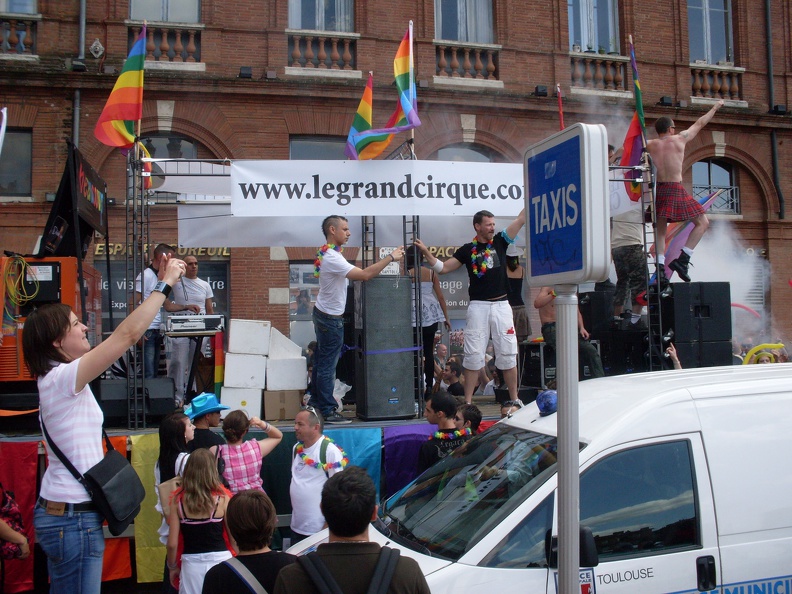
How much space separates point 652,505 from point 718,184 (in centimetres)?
1674

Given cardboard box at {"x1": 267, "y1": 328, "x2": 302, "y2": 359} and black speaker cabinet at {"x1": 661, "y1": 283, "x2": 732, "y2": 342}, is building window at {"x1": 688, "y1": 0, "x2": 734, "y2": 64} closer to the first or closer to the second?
black speaker cabinet at {"x1": 661, "y1": 283, "x2": 732, "y2": 342}

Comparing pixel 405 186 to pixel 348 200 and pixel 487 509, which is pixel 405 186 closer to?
pixel 348 200

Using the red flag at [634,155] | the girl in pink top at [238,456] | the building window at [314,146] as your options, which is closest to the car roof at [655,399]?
the girl in pink top at [238,456]

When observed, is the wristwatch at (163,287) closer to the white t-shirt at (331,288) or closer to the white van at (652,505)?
the white van at (652,505)

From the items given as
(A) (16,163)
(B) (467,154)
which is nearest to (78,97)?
(A) (16,163)

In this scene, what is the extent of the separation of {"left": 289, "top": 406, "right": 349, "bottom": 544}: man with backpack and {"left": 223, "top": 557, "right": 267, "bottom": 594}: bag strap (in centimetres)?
231

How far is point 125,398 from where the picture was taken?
7.36m

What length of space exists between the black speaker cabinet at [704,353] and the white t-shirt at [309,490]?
13.8ft

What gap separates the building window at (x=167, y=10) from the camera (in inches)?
599

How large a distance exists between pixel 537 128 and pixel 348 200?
10.2m

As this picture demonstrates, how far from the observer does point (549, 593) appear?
3.38 m

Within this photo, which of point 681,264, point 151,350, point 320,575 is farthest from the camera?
point 681,264

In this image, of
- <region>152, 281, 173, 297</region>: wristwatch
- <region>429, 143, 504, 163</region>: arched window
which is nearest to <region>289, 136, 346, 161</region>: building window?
<region>429, 143, 504, 163</region>: arched window

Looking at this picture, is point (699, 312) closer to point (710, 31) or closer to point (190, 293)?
point (190, 293)
